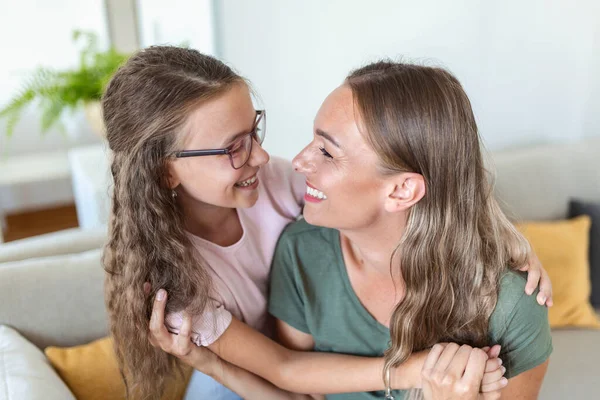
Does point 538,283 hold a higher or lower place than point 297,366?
higher

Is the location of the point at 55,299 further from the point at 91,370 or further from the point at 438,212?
the point at 438,212

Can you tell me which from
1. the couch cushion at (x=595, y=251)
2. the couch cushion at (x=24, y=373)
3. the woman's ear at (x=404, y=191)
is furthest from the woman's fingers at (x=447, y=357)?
the couch cushion at (x=595, y=251)

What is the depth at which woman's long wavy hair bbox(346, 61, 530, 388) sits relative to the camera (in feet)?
3.60

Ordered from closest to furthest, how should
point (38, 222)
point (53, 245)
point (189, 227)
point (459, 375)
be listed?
point (459, 375), point (189, 227), point (53, 245), point (38, 222)

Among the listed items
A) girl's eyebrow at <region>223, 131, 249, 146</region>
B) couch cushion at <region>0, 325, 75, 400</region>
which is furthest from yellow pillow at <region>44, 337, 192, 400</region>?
girl's eyebrow at <region>223, 131, 249, 146</region>

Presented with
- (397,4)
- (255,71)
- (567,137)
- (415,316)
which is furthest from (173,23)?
(415,316)

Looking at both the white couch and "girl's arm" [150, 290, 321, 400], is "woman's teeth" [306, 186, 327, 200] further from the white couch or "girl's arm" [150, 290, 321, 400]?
the white couch

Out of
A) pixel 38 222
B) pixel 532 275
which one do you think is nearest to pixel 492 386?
pixel 532 275

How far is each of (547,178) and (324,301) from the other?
119cm

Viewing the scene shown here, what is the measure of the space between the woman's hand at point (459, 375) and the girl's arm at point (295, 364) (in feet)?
0.19

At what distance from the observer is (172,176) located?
1.25 m

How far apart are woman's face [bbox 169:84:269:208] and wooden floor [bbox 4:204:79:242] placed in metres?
3.06

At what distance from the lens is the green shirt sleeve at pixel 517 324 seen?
1188mm

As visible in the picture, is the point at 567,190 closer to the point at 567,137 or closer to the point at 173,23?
the point at 567,137
